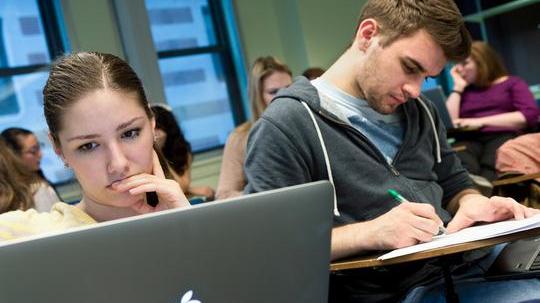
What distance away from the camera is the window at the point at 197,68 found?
5312mm

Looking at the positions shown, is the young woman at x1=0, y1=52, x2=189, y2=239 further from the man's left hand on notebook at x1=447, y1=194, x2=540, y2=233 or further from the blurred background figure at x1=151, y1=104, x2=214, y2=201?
the blurred background figure at x1=151, y1=104, x2=214, y2=201

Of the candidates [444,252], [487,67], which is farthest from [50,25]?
[444,252]

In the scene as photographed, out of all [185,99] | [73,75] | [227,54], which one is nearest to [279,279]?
[73,75]

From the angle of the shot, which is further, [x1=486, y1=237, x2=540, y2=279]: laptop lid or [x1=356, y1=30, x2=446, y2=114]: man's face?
[x1=356, y1=30, x2=446, y2=114]: man's face

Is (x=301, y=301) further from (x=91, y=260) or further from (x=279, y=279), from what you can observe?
(x=91, y=260)

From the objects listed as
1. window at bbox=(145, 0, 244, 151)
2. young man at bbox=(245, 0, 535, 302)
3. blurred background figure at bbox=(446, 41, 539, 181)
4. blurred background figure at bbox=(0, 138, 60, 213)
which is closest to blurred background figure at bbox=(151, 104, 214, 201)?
blurred background figure at bbox=(0, 138, 60, 213)

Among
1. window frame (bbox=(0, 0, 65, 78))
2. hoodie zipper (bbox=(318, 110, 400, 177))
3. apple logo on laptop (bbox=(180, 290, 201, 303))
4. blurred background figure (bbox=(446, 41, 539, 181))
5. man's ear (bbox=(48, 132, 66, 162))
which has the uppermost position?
window frame (bbox=(0, 0, 65, 78))

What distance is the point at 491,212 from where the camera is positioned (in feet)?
4.21

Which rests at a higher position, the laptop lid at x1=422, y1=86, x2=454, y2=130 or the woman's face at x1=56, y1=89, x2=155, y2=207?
the woman's face at x1=56, y1=89, x2=155, y2=207

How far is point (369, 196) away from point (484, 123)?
2.74 m

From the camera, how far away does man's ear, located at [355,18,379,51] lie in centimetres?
152

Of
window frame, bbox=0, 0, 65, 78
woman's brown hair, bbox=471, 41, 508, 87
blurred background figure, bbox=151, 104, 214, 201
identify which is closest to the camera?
blurred background figure, bbox=151, 104, 214, 201

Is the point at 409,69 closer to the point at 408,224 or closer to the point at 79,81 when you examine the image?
the point at 408,224

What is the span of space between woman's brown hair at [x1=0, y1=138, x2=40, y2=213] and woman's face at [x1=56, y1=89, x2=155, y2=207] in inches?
57.8
